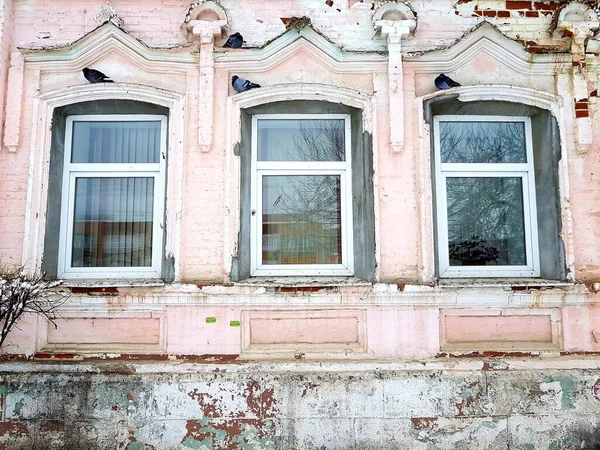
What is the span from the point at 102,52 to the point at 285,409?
3.29 m

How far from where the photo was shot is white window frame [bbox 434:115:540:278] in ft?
14.6

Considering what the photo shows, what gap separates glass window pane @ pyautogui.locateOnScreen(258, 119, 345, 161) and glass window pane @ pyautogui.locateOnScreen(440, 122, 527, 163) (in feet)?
3.14

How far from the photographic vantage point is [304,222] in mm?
4492

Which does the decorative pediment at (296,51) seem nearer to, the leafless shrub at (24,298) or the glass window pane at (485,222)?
the glass window pane at (485,222)

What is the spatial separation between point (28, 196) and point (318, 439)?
3.02m

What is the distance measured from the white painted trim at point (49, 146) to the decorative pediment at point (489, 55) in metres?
2.07

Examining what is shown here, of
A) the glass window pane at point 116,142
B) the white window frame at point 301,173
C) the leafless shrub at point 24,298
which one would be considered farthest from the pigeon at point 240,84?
the leafless shrub at point 24,298

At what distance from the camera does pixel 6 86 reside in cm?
430

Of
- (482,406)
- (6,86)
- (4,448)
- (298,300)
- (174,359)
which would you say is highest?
(6,86)

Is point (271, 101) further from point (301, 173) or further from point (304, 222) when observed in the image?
point (304, 222)

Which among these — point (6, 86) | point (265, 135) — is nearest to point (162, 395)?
point (265, 135)

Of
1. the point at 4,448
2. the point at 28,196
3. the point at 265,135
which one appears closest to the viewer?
the point at 4,448

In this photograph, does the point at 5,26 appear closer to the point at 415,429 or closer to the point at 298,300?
the point at 298,300

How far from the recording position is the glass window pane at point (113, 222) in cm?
443
